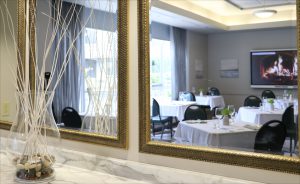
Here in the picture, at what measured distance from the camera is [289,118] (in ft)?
3.79

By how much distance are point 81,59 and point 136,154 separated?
627mm

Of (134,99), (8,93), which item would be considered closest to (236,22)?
(134,99)

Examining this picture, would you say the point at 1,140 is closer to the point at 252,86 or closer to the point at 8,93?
the point at 8,93

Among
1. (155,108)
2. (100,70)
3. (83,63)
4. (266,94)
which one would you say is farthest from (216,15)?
(83,63)

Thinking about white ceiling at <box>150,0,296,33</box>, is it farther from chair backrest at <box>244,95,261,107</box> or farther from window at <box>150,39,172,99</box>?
chair backrest at <box>244,95,261,107</box>

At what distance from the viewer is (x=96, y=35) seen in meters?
1.70

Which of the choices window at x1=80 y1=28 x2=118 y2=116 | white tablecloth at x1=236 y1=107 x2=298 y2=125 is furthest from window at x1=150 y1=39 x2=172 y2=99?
white tablecloth at x1=236 y1=107 x2=298 y2=125

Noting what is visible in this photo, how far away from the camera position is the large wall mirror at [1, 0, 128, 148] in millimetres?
1594

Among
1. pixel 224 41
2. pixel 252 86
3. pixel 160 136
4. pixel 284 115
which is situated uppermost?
pixel 224 41

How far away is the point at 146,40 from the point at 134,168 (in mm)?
613

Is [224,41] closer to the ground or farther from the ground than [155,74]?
farther from the ground

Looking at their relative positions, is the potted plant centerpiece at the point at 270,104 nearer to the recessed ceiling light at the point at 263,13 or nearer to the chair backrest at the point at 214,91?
the chair backrest at the point at 214,91

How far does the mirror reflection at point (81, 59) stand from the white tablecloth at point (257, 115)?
635mm

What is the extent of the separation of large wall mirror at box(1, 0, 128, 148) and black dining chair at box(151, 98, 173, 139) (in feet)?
0.51
